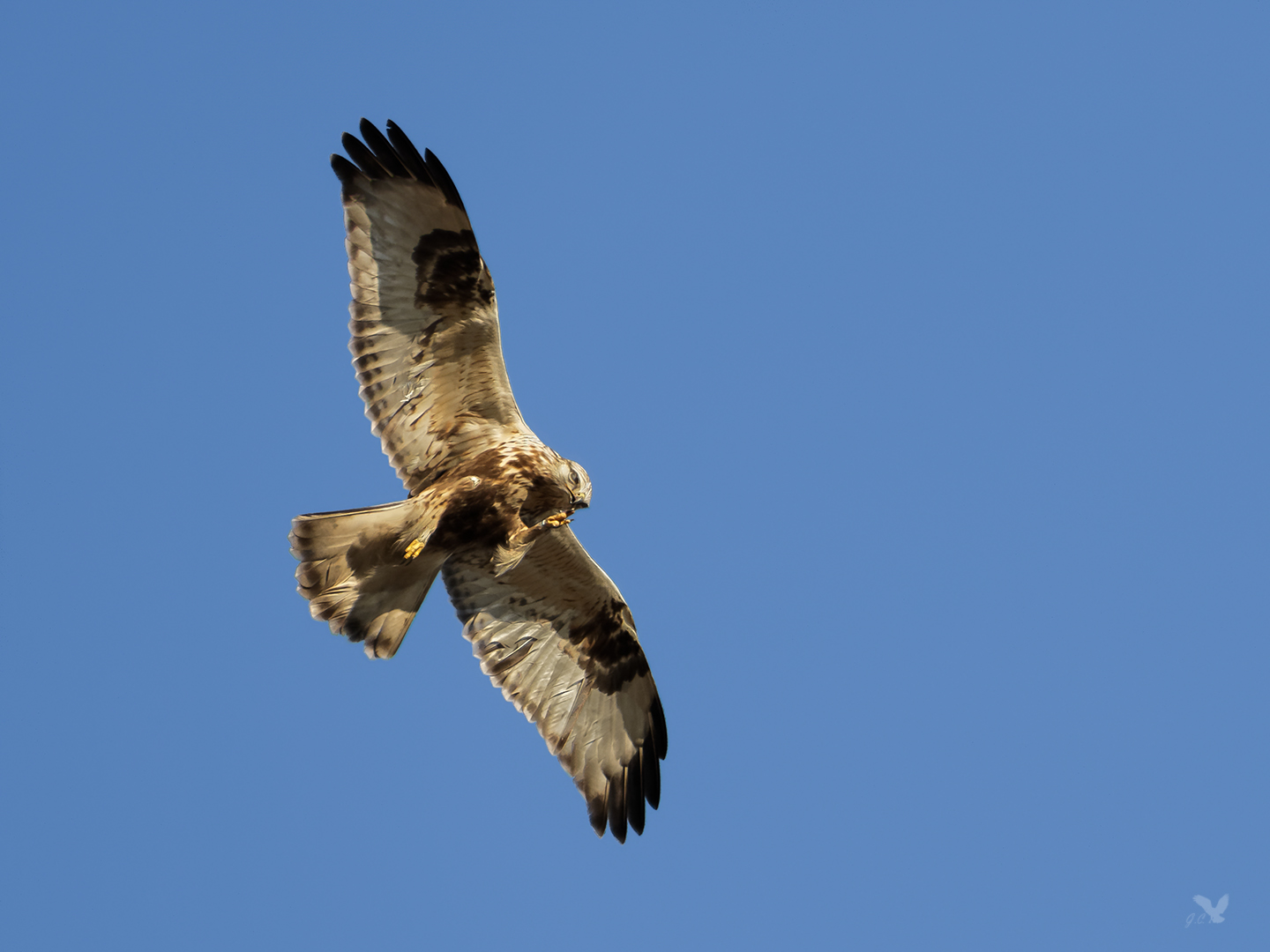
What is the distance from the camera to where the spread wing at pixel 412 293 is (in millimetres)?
9180

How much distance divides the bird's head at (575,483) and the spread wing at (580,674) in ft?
3.63

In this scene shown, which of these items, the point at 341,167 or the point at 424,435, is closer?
the point at 341,167

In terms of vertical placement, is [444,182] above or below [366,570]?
above

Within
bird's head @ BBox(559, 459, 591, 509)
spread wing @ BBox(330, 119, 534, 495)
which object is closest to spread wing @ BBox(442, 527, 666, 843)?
bird's head @ BBox(559, 459, 591, 509)

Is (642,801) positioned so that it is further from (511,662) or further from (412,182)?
(412,182)

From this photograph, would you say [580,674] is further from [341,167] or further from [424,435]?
[341,167]

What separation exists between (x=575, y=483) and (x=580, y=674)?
2.02 meters

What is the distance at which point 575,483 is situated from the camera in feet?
31.2

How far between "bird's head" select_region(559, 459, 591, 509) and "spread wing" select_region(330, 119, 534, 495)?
0.67 metres

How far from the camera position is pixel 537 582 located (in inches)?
416

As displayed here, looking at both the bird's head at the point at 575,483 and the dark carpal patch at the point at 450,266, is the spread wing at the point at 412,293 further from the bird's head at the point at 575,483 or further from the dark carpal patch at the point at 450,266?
the bird's head at the point at 575,483

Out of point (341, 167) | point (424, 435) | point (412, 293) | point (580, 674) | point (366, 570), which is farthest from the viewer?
point (580, 674)

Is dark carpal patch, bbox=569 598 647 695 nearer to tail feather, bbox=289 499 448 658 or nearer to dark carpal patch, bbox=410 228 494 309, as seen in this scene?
tail feather, bbox=289 499 448 658

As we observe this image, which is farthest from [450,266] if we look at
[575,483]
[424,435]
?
[575,483]
